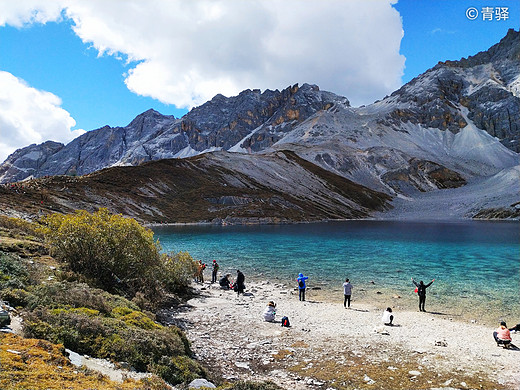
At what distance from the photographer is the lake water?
24189mm

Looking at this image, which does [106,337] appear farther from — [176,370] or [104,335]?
[176,370]

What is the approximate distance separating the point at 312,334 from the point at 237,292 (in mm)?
10351

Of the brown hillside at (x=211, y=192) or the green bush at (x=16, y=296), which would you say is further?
the brown hillside at (x=211, y=192)

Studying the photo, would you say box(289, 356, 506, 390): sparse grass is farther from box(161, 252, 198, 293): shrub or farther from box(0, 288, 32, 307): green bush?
box(161, 252, 198, 293): shrub

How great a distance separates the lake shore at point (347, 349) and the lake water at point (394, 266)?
459 cm

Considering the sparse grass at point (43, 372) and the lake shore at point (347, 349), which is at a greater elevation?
the sparse grass at point (43, 372)

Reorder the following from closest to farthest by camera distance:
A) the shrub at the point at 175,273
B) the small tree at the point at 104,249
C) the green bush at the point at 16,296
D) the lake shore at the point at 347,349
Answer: the green bush at the point at 16,296 < the lake shore at the point at 347,349 < the small tree at the point at 104,249 < the shrub at the point at 175,273

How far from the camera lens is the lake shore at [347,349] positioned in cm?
1169

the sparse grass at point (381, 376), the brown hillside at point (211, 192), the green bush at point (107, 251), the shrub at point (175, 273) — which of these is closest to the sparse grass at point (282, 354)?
the sparse grass at point (381, 376)

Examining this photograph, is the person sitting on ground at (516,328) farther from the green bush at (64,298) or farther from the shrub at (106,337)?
the green bush at (64,298)

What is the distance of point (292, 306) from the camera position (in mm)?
22031

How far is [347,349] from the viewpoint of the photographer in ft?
46.7

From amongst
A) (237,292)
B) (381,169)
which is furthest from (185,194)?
(381,169)

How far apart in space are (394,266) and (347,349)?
26521mm
